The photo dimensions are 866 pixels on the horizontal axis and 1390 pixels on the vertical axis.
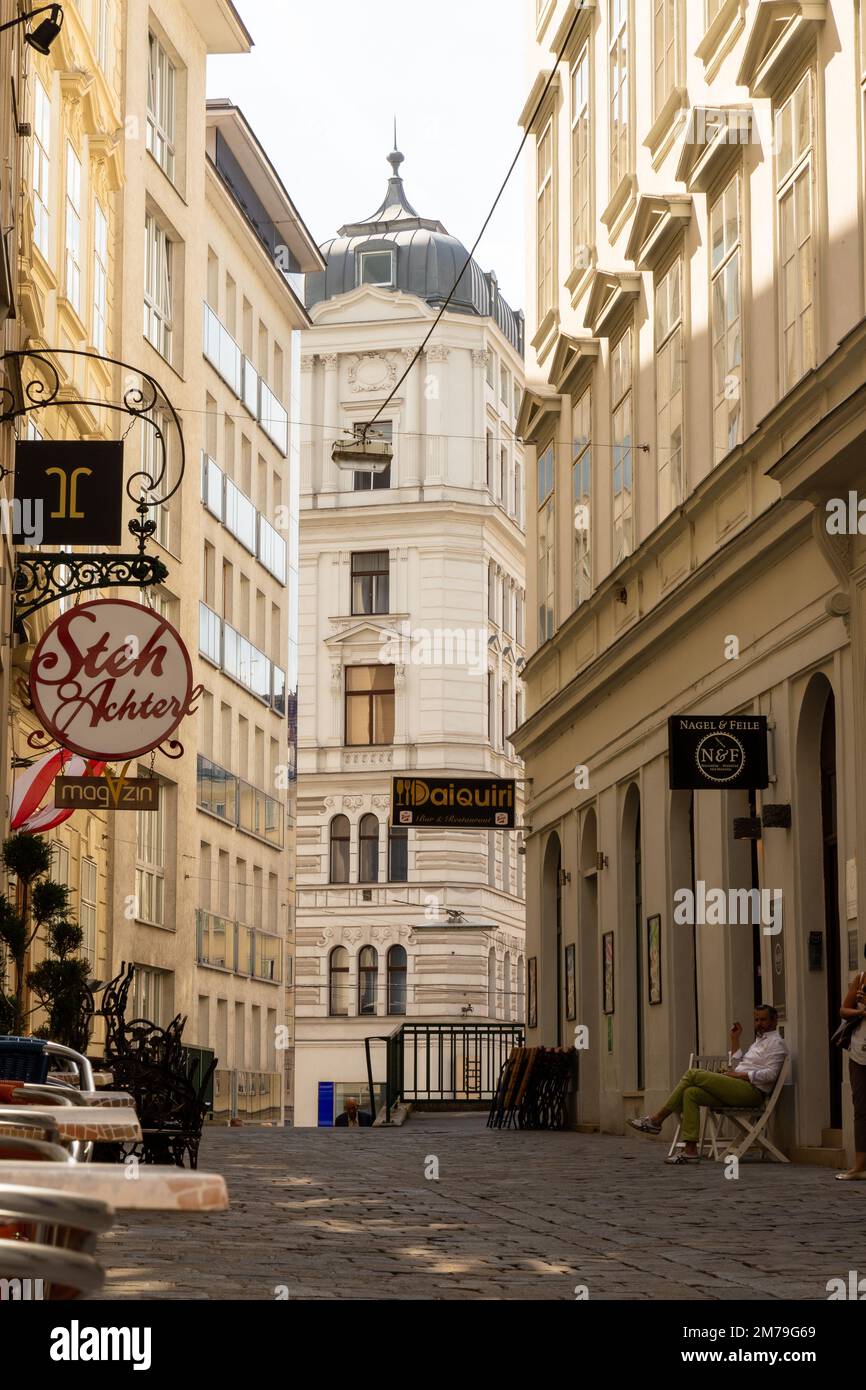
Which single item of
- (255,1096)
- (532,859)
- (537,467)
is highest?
(537,467)

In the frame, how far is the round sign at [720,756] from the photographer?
60.7ft

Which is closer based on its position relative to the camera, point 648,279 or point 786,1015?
point 786,1015

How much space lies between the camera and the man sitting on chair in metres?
16.4

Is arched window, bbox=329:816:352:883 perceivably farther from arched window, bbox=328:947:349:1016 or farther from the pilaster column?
the pilaster column

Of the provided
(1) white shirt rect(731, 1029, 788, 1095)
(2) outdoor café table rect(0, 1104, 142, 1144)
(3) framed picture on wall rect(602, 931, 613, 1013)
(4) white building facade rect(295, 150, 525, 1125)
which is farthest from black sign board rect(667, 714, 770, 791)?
(4) white building facade rect(295, 150, 525, 1125)

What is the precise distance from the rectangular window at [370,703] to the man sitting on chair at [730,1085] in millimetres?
52722

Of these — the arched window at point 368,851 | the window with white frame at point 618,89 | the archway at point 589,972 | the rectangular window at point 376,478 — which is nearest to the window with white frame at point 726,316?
the window with white frame at point 618,89

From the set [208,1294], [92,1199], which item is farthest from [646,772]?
[92,1199]

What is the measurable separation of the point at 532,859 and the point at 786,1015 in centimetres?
1413

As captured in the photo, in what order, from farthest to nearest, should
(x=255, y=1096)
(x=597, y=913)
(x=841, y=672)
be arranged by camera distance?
(x=255, y=1096) < (x=597, y=913) < (x=841, y=672)

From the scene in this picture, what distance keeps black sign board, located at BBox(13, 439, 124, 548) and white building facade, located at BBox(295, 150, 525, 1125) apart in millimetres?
50266

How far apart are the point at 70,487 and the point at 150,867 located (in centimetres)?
2327
